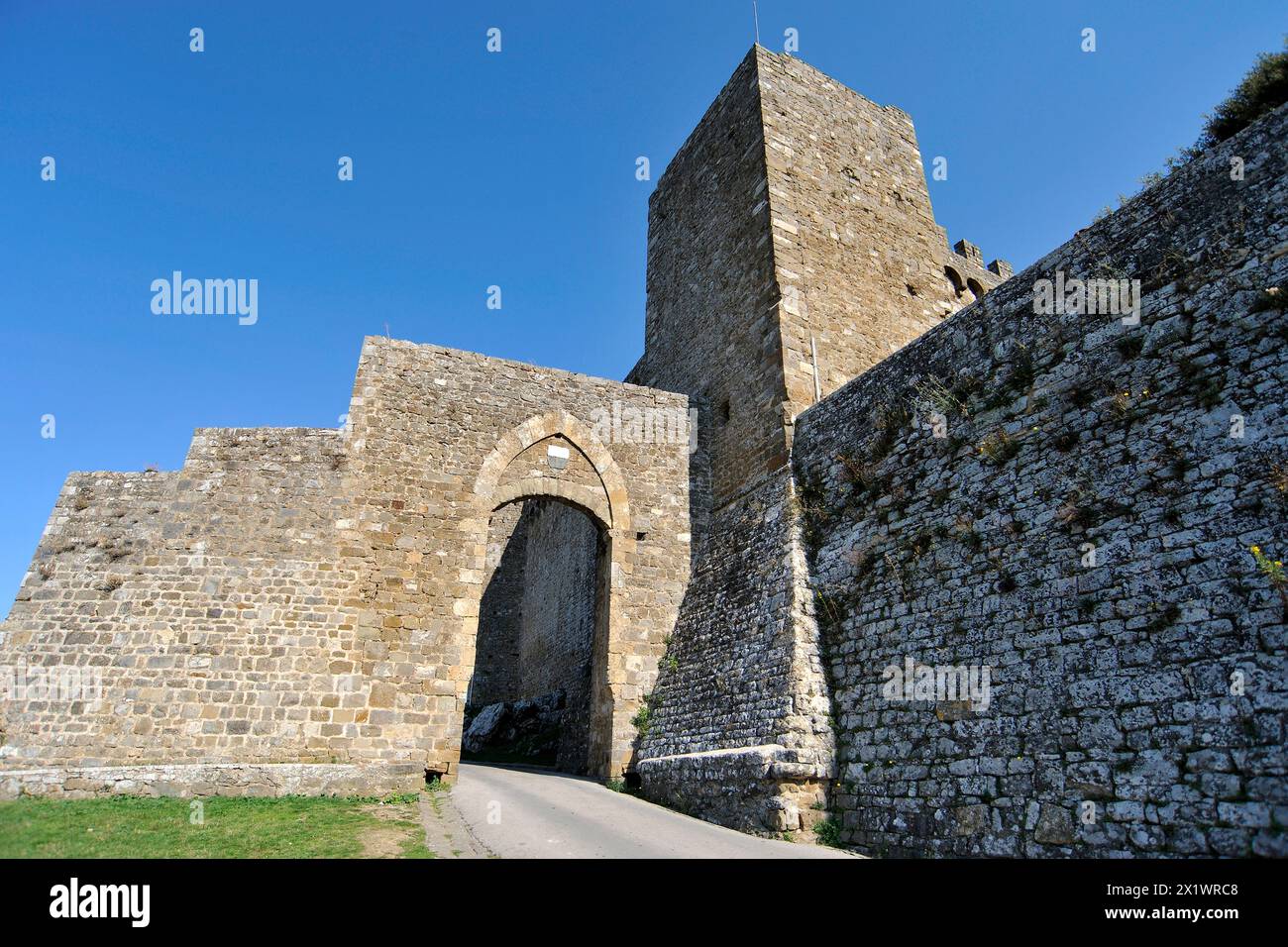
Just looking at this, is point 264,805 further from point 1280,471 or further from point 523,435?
point 1280,471

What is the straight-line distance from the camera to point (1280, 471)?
499cm

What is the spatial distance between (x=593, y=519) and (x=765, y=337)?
13.9 feet

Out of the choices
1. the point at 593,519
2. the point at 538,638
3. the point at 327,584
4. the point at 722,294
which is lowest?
the point at 538,638

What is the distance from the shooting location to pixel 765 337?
12.0 metres

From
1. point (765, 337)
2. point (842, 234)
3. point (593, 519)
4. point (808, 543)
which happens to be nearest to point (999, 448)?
point (808, 543)

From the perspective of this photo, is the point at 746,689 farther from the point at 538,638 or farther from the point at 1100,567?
the point at 538,638

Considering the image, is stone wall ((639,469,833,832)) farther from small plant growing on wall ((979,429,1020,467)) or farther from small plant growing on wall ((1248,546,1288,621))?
small plant growing on wall ((1248,546,1288,621))

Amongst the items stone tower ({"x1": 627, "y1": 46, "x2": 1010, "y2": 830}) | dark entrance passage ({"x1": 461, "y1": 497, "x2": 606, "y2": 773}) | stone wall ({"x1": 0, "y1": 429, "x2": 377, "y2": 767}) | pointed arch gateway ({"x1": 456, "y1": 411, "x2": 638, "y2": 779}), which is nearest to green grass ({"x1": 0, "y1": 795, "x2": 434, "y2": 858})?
stone wall ({"x1": 0, "y1": 429, "x2": 377, "y2": 767})

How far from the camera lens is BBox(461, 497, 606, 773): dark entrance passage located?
14.7m

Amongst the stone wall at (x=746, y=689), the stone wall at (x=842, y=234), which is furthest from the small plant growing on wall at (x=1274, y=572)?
the stone wall at (x=842, y=234)

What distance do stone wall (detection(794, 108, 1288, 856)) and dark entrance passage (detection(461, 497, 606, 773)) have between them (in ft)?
18.8

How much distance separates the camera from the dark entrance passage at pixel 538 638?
14.7 m

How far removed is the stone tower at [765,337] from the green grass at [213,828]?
3.71 m
